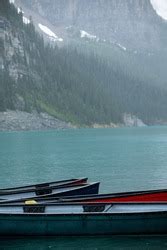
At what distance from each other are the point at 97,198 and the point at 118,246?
5414 mm

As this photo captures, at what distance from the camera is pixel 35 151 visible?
431 ft

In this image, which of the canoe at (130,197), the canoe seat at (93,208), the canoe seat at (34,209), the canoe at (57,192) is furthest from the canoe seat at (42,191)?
the canoe seat at (93,208)

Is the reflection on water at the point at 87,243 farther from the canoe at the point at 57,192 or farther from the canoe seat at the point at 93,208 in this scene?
the canoe at the point at 57,192

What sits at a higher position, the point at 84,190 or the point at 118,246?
the point at 84,190

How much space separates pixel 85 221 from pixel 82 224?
0.35 meters

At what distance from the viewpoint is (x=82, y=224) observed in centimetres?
3512

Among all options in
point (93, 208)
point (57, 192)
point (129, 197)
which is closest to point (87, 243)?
point (93, 208)

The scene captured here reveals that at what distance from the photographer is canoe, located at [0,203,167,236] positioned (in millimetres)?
34500

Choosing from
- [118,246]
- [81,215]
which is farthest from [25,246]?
[118,246]

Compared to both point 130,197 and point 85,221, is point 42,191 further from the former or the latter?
point 85,221

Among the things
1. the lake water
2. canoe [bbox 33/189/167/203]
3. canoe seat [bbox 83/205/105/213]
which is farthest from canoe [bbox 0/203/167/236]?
canoe [bbox 33/189/167/203]

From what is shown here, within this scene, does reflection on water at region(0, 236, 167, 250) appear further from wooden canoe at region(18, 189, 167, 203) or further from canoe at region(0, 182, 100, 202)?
canoe at region(0, 182, 100, 202)

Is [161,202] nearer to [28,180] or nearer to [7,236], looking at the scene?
[7,236]

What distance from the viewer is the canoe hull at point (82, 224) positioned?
34.6 metres
